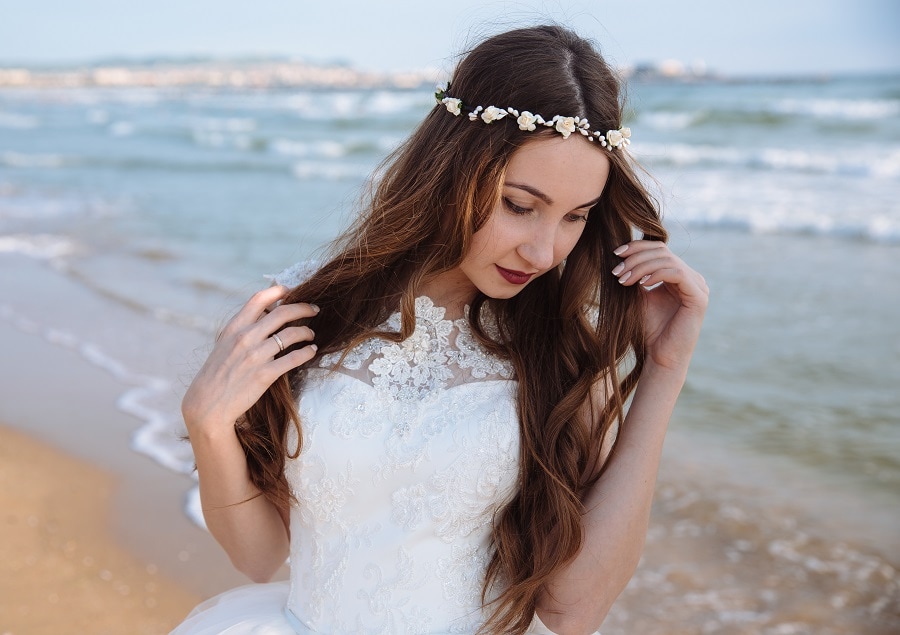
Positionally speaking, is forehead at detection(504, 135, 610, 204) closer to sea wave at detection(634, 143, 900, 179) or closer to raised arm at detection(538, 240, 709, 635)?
raised arm at detection(538, 240, 709, 635)

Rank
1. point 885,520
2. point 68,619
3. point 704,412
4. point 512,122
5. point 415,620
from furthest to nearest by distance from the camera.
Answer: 1. point 704,412
2. point 885,520
3. point 68,619
4. point 415,620
5. point 512,122

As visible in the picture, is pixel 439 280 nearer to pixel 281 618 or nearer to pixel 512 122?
pixel 512 122

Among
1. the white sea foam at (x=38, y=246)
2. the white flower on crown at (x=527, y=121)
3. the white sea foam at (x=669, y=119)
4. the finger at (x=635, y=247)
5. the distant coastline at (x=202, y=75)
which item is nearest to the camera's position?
the white flower on crown at (x=527, y=121)

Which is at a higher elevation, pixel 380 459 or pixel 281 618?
pixel 380 459

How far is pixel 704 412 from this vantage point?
18.0 feet

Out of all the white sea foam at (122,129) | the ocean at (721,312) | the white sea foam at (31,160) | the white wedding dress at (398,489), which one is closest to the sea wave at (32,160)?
the white sea foam at (31,160)

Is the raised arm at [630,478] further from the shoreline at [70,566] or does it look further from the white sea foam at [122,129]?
the white sea foam at [122,129]

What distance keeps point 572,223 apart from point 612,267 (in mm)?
221

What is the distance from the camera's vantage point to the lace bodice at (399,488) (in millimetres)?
1996

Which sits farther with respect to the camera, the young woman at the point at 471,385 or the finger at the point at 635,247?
the finger at the point at 635,247

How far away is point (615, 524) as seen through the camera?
2.03m

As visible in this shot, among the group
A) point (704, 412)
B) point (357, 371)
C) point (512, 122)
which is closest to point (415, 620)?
point (357, 371)

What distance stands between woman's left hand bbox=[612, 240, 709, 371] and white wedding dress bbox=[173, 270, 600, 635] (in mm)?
347

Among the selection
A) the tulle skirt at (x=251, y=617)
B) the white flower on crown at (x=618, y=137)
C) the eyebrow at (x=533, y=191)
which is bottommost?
the tulle skirt at (x=251, y=617)
